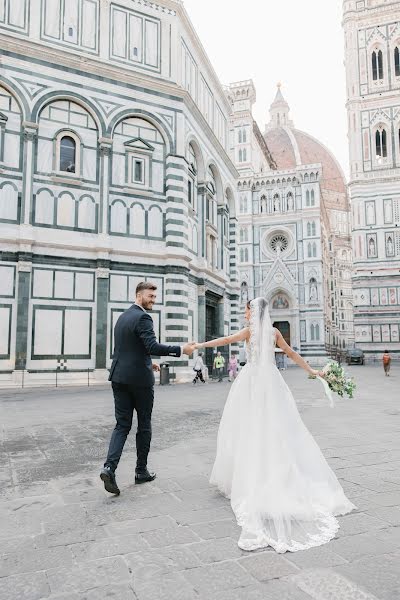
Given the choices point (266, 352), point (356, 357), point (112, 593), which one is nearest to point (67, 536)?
point (112, 593)

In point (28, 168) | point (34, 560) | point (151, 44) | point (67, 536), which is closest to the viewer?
point (34, 560)

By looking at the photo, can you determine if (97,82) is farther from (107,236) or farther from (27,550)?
(27,550)

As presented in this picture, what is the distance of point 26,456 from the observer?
5.34 m

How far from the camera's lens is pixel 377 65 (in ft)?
141

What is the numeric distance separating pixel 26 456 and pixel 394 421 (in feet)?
19.3

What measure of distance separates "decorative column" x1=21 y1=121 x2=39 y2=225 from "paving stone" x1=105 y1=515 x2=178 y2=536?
14.1 m

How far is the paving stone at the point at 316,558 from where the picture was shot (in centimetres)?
261

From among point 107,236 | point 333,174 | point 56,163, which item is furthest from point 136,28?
point 333,174

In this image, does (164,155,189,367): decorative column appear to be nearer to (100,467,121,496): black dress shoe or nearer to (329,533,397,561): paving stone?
(100,467,121,496): black dress shoe

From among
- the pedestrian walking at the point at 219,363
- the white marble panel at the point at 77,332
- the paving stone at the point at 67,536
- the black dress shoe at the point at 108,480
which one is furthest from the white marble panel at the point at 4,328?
the paving stone at the point at 67,536

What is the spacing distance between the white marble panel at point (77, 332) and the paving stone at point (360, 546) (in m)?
14.0

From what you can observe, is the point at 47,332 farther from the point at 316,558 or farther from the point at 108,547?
the point at 316,558

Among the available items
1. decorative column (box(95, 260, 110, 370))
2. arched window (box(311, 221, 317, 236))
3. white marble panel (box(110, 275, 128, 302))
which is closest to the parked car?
arched window (box(311, 221, 317, 236))

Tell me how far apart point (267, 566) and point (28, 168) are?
1590 cm
